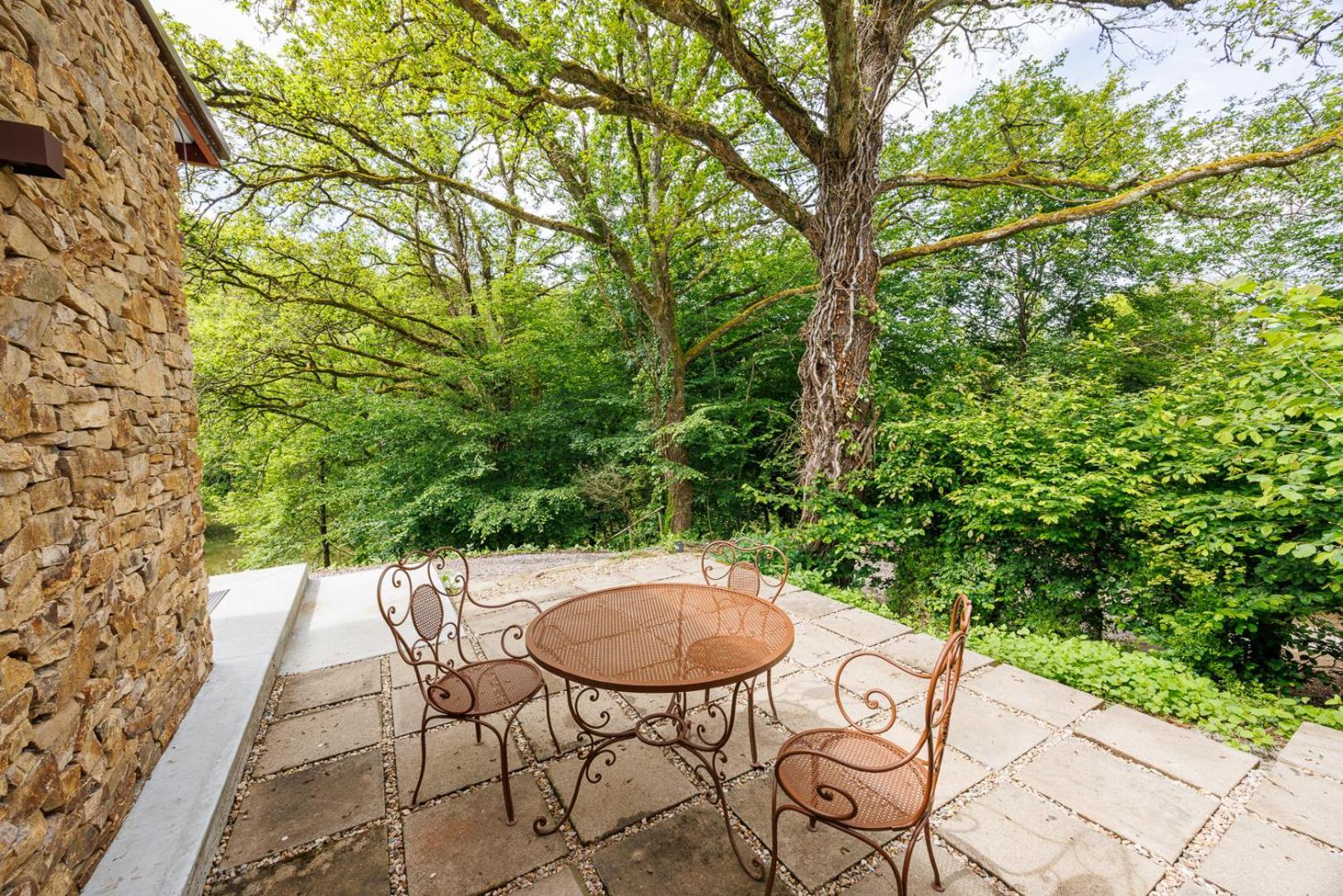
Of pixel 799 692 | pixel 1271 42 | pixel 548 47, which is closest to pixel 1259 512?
pixel 799 692

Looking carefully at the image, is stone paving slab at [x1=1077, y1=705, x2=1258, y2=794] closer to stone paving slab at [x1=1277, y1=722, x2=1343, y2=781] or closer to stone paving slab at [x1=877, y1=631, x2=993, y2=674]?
stone paving slab at [x1=1277, y1=722, x2=1343, y2=781]

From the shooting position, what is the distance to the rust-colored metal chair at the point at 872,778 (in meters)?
1.25

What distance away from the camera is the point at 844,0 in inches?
140

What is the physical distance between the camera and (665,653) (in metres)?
1.88

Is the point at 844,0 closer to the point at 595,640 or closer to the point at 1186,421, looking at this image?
the point at 1186,421

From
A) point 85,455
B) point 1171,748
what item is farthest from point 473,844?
point 1171,748

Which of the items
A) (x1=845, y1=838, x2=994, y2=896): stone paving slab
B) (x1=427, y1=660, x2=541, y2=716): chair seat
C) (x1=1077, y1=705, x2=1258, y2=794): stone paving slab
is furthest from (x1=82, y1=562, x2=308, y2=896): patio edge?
(x1=1077, y1=705, x2=1258, y2=794): stone paving slab

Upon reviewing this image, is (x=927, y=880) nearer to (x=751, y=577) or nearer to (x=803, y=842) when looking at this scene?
(x=803, y=842)

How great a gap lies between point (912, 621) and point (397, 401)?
7864 mm

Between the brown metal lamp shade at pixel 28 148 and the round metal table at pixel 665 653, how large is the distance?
196 cm

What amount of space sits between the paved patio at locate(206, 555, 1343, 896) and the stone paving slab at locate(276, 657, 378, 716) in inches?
1.7

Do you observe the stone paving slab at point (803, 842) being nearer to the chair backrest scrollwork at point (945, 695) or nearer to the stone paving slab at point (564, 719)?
the chair backrest scrollwork at point (945, 695)

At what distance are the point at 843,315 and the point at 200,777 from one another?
5066 millimetres

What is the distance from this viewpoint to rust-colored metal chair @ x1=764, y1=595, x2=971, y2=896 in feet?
4.09
